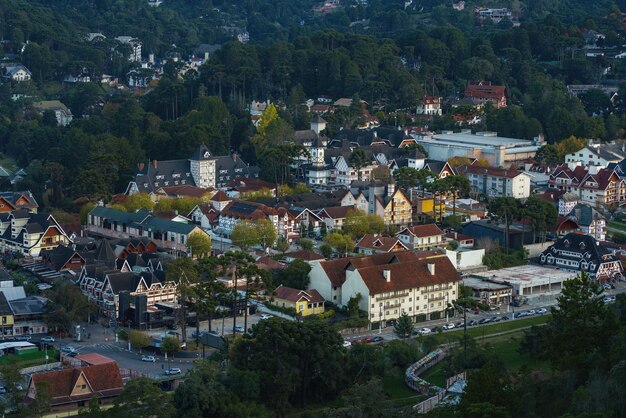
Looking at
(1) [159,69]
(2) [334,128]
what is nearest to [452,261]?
(2) [334,128]

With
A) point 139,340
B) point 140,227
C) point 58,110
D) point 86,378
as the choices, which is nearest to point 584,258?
point 140,227

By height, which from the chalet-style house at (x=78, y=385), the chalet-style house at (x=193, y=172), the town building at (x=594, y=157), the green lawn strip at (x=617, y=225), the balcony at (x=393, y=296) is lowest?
the chalet-style house at (x=78, y=385)

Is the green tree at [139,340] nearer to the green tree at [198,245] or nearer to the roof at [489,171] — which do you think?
the green tree at [198,245]

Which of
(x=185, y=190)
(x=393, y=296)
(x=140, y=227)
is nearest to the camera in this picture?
(x=393, y=296)

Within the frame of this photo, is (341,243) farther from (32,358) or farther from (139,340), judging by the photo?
(32,358)

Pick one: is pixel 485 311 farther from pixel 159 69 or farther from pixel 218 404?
pixel 159 69

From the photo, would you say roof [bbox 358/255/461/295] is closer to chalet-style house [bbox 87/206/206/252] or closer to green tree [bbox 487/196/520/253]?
green tree [bbox 487/196/520/253]

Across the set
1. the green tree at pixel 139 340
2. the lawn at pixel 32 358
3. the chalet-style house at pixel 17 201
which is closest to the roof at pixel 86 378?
the lawn at pixel 32 358
